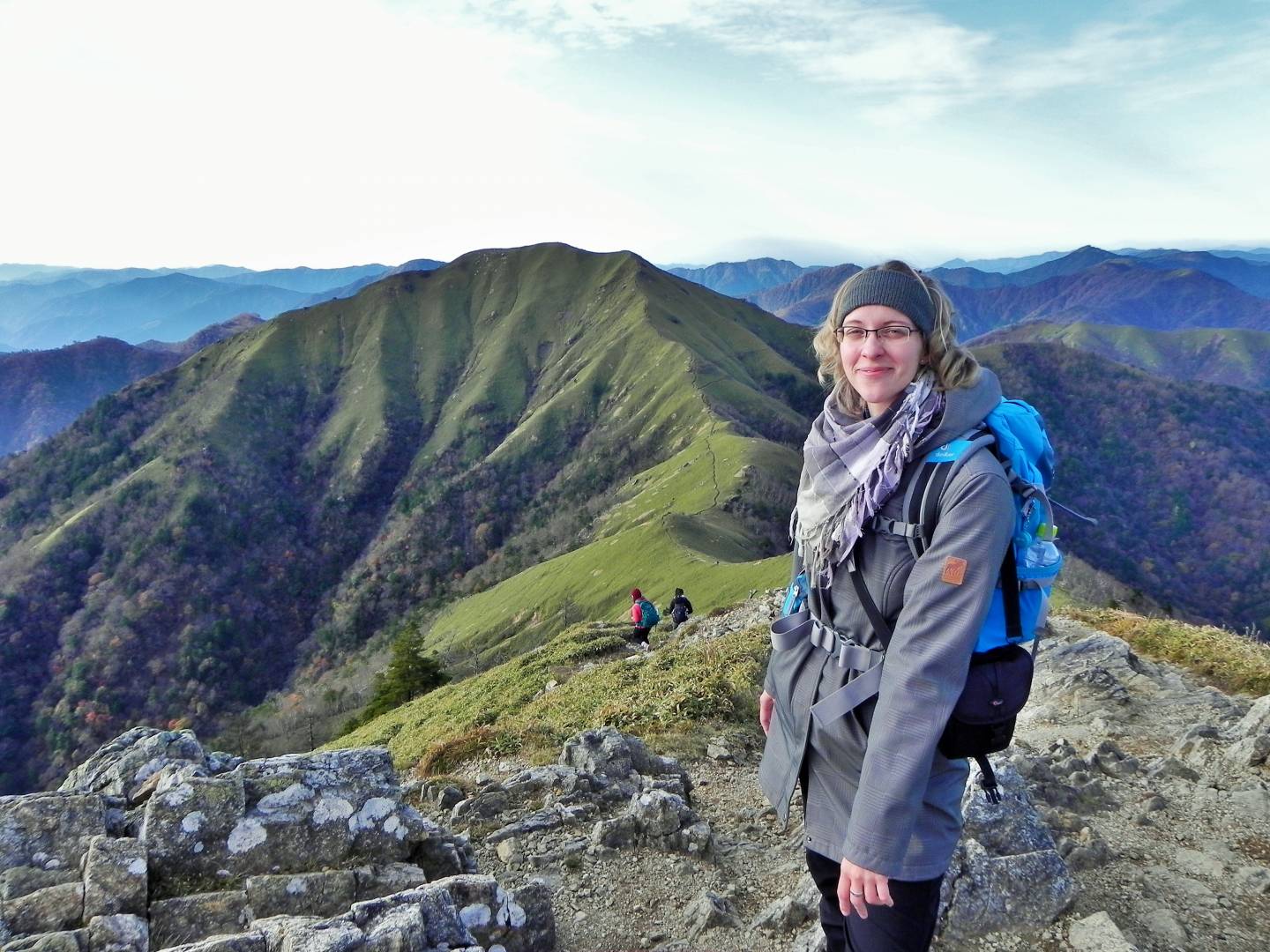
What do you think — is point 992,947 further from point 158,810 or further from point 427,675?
point 427,675

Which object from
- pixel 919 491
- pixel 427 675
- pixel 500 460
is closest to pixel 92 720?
pixel 500 460

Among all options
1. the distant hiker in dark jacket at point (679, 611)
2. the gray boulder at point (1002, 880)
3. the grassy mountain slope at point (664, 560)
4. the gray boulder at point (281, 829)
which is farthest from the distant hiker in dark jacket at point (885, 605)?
the grassy mountain slope at point (664, 560)

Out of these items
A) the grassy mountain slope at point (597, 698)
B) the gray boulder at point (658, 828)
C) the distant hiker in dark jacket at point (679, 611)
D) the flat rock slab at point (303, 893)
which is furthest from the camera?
the distant hiker in dark jacket at point (679, 611)

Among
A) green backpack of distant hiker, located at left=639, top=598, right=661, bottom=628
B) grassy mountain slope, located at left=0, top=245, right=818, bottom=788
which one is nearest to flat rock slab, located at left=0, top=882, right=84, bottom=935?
green backpack of distant hiker, located at left=639, top=598, right=661, bottom=628

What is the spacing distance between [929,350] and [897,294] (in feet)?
1.19

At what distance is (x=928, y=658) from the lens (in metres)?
3.49

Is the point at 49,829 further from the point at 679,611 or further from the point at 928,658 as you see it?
the point at 679,611

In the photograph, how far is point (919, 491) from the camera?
376 cm

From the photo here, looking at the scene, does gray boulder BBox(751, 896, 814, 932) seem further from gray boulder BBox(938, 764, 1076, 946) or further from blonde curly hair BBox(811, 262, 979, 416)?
blonde curly hair BBox(811, 262, 979, 416)

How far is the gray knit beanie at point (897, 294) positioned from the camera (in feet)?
13.4

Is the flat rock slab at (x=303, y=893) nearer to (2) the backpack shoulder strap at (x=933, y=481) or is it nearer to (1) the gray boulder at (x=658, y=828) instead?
(1) the gray boulder at (x=658, y=828)

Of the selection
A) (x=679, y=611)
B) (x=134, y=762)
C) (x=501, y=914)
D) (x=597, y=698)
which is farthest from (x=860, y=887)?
(x=679, y=611)

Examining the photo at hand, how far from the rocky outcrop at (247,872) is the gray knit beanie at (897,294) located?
17.7 ft

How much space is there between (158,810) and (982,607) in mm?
7250
